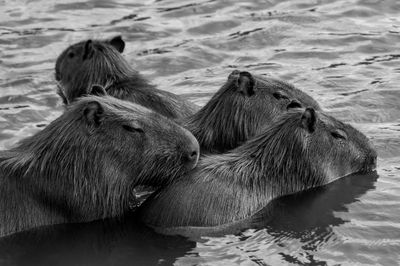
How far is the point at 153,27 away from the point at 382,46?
3.06m

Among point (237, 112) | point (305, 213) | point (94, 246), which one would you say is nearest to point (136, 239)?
point (94, 246)

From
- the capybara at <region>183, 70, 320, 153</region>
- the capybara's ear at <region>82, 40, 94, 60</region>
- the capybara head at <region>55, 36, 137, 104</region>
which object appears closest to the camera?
the capybara at <region>183, 70, 320, 153</region>

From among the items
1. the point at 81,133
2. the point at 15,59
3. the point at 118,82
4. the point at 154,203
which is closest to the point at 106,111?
the point at 81,133

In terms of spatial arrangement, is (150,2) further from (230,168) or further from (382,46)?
(230,168)

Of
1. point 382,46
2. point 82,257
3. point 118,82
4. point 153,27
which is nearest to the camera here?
point 82,257

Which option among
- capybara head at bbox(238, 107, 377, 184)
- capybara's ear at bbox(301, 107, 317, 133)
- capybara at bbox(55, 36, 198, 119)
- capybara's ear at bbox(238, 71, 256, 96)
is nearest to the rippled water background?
capybara head at bbox(238, 107, 377, 184)

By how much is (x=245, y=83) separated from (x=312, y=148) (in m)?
0.91

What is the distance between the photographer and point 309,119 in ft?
28.5

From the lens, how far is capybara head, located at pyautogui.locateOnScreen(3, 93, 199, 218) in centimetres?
804

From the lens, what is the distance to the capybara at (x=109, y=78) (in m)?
9.66

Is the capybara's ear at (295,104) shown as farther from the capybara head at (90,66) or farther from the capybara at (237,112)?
the capybara head at (90,66)

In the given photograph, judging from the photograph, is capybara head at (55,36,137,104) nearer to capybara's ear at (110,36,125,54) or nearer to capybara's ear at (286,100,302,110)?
capybara's ear at (110,36,125,54)

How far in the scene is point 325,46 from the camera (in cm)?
1234

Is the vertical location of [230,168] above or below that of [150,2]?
below
